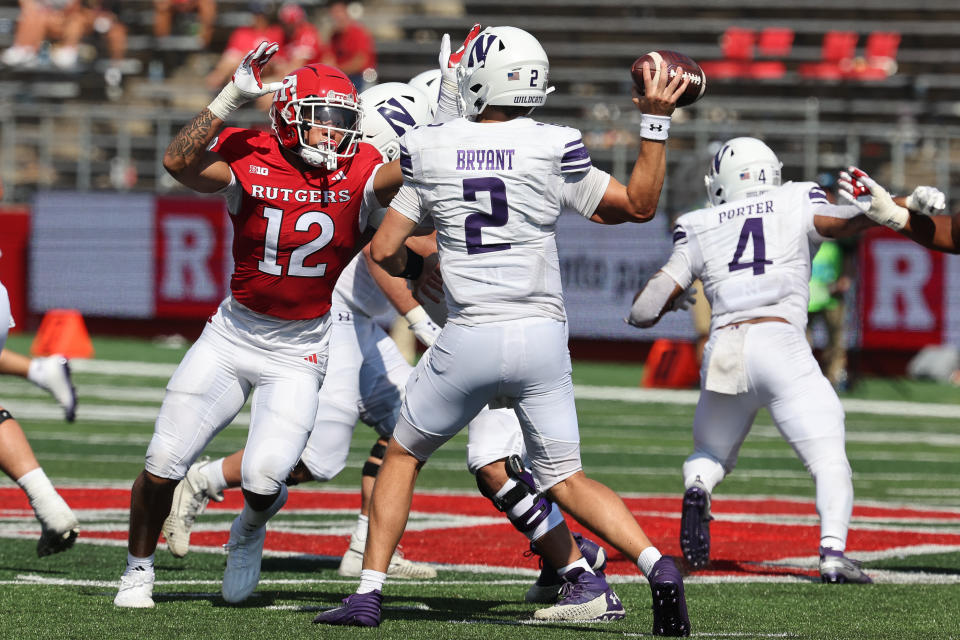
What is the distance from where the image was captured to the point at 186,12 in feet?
76.7

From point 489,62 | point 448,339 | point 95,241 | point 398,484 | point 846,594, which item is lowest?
point 95,241

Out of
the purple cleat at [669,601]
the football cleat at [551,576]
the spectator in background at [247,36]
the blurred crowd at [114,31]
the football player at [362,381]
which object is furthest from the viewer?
the blurred crowd at [114,31]

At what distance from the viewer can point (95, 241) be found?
19797 millimetres

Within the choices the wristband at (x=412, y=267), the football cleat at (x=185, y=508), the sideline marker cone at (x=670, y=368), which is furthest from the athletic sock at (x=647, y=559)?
Result: the sideline marker cone at (x=670, y=368)

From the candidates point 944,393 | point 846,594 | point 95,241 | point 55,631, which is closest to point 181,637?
point 55,631

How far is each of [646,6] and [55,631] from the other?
1869 centimetres

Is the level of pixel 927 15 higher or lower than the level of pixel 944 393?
higher

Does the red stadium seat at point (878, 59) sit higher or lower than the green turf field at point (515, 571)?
higher

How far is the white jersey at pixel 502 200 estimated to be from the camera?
4.59 m

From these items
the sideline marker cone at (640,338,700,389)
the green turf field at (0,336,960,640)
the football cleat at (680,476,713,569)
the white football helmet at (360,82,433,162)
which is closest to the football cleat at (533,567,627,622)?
the green turf field at (0,336,960,640)

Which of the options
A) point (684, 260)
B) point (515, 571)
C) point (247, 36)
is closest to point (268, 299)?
point (515, 571)

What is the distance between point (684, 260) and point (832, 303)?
9.60m

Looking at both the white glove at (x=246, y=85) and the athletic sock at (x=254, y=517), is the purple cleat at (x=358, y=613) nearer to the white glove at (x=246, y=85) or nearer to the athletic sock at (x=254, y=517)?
the athletic sock at (x=254, y=517)

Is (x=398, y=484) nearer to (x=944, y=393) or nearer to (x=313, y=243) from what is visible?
(x=313, y=243)
